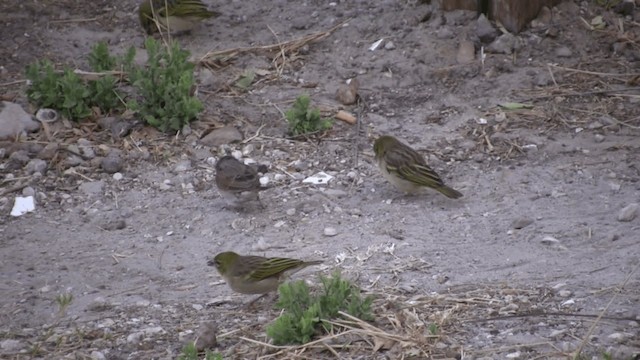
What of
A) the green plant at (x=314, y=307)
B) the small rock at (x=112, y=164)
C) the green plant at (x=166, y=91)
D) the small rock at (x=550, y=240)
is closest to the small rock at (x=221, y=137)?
the green plant at (x=166, y=91)

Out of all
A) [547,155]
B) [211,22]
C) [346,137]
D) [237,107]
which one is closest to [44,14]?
[211,22]

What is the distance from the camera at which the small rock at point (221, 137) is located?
10344mm

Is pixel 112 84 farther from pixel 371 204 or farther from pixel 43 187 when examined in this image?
pixel 371 204

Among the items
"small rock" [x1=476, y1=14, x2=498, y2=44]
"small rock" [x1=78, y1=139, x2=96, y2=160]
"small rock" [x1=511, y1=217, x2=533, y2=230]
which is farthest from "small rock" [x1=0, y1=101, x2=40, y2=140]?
"small rock" [x1=511, y1=217, x2=533, y2=230]

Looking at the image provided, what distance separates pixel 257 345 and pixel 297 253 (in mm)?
1478

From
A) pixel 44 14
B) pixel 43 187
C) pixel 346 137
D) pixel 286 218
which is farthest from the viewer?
pixel 44 14

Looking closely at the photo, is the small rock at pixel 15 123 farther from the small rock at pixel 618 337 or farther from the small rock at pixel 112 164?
the small rock at pixel 618 337

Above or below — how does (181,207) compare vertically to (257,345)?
below

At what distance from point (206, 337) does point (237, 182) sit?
83.2 inches

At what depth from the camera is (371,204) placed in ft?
30.7

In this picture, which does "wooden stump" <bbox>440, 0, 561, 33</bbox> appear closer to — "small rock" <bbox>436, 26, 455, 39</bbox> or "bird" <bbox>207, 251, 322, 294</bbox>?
"small rock" <bbox>436, 26, 455, 39</bbox>

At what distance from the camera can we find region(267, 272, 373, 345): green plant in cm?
694

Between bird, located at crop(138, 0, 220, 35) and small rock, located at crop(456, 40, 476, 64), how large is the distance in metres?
2.81

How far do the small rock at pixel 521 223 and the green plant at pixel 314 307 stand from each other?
6.24ft
